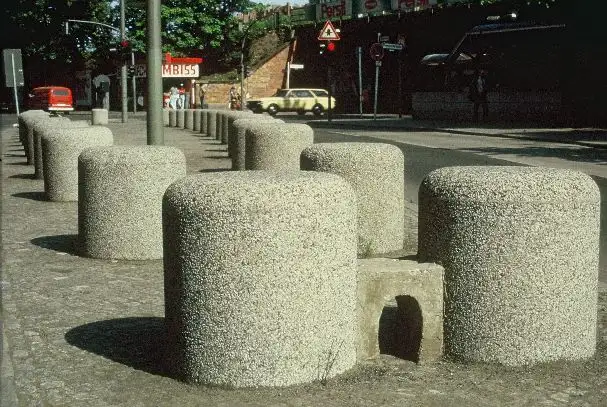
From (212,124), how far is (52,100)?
36700 millimetres

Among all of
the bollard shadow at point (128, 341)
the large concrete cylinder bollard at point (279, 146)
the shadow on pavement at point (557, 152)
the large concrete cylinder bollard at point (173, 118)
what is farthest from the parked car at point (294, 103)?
the bollard shadow at point (128, 341)

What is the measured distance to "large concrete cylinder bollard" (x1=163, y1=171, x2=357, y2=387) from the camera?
4707 millimetres

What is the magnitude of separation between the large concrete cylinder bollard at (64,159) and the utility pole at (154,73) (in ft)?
2.54

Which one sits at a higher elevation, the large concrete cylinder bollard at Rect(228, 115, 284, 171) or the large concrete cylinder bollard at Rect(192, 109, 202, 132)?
the large concrete cylinder bollard at Rect(228, 115, 284, 171)

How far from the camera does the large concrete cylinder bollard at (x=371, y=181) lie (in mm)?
8492

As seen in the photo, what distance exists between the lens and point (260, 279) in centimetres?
470

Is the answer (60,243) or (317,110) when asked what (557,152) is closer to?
(60,243)

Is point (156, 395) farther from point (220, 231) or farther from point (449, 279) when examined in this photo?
point (449, 279)

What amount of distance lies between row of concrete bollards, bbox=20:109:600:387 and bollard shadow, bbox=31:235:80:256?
152 inches

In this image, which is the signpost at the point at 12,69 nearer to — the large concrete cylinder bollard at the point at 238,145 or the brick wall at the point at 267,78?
the large concrete cylinder bollard at the point at 238,145

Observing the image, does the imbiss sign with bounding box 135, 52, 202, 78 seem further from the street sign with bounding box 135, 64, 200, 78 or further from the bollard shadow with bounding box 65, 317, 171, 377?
the bollard shadow with bounding box 65, 317, 171, 377

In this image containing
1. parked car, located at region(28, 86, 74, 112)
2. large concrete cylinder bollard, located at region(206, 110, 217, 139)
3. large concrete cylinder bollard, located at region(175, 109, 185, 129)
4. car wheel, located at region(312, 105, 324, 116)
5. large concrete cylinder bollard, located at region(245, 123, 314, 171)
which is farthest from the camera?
parked car, located at region(28, 86, 74, 112)

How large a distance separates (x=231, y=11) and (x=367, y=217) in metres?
75.2

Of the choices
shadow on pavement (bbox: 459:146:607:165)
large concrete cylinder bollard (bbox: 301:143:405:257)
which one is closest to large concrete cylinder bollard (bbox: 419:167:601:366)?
large concrete cylinder bollard (bbox: 301:143:405:257)
